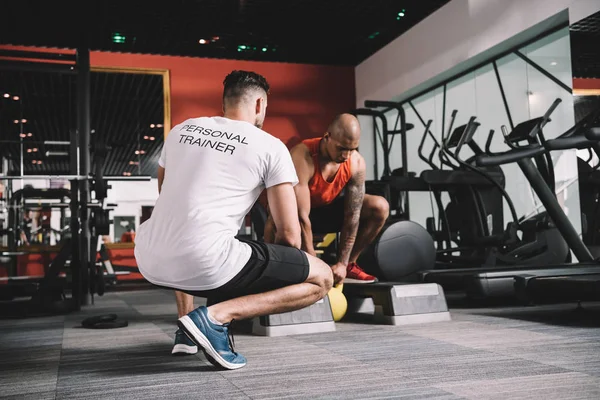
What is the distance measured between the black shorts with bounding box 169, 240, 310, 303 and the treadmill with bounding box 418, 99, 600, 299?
173 centimetres

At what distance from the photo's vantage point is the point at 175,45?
763 centimetres

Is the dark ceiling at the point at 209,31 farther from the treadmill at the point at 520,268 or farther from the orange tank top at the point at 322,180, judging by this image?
the orange tank top at the point at 322,180

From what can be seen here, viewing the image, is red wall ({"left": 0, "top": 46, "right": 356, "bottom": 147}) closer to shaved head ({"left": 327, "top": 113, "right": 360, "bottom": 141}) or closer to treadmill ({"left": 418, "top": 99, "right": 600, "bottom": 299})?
treadmill ({"left": 418, "top": 99, "right": 600, "bottom": 299})

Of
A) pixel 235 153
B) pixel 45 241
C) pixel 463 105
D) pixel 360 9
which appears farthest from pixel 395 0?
pixel 45 241

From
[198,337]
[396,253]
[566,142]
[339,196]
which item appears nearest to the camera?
[198,337]

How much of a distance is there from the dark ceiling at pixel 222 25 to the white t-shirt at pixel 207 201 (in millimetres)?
4953

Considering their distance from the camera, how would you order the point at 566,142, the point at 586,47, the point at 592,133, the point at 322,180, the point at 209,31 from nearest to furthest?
the point at 592,133 < the point at 322,180 < the point at 566,142 < the point at 586,47 < the point at 209,31

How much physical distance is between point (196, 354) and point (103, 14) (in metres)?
5.39

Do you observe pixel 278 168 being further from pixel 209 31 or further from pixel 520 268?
pixel 209 31

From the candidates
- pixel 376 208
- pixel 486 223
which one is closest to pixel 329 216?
pixel 376 208

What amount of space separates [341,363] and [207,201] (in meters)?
0.74

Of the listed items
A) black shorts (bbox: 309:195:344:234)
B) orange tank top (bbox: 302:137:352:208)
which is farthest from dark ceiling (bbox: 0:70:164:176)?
orange tank top (bbox: 302:137:352:208)

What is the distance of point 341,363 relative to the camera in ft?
6.80

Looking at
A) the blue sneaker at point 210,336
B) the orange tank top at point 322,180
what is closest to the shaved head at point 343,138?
the orange tank top at point 322,180
